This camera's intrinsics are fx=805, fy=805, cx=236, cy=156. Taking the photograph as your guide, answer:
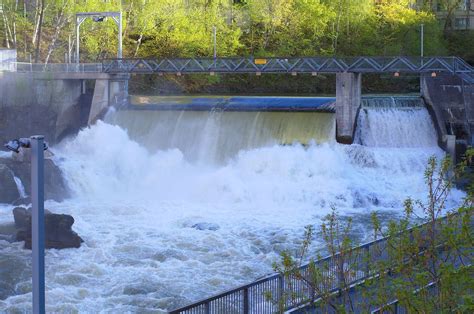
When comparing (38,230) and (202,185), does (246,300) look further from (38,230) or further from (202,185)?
(202,185)

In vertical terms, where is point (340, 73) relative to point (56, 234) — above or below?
above

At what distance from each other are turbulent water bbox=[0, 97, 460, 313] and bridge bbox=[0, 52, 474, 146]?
0.77 metres

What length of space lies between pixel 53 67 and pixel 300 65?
1139 cm

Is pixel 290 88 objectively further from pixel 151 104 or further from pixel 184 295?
pixel 184 295

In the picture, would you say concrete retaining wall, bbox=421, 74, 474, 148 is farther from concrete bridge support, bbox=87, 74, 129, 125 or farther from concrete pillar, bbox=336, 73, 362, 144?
concrete bridge support, bbox=87, 74, 129, 125

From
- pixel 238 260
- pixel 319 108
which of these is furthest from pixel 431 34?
pixel 238 260

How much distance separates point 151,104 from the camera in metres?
37.9

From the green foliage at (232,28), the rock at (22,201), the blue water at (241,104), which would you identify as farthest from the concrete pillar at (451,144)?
the green foliage at (232,28)

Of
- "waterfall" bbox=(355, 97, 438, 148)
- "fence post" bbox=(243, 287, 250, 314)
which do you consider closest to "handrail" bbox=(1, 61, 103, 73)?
"waterfall" bbox=(355, 97, 438, 148)

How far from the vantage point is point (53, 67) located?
3719cm

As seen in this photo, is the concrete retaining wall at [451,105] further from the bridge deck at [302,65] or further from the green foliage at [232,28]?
the green foliage at [232,28]

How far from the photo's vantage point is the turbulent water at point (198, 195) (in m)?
19.9

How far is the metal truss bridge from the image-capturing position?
33250 millimetres

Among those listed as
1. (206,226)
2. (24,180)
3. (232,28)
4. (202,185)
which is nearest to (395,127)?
(202,185)
